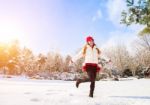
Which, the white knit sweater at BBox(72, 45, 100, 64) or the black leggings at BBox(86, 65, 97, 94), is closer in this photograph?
the black leggings at BBox(86, 65, 97, 94)

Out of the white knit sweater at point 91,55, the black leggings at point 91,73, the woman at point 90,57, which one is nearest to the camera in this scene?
the black leggings at point 91,73

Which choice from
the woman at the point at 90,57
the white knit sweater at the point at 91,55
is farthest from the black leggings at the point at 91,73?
the white knit sweater at the point at 91,55

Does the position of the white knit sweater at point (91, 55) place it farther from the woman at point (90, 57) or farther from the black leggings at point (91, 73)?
the black leggings at point (91, 73)

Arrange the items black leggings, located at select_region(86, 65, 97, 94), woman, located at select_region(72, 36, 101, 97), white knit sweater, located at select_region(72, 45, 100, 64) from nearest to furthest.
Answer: black leggings, located at select_region(86, 65, 97, 94)
woman, located at select_region(72, 36, 101, 97)
white knit sweater, located at select_region(72, 45, 100, 64)

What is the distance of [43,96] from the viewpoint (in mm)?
9219

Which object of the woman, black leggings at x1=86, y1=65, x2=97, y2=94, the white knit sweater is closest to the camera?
black leggings at x1=86, y1=65, x2=97, y2=94

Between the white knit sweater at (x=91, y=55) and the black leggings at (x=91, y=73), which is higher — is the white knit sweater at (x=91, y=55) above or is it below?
above

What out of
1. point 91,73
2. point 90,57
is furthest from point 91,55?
point 91,73

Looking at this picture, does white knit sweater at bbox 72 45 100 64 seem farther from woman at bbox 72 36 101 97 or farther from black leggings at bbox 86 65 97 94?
black leggings at bbox 86 65 97 94

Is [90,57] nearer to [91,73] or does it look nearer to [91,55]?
[91,55]

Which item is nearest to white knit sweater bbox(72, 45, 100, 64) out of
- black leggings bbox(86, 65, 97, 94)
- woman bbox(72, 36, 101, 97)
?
woman bbox(72, 36, 101, 97)

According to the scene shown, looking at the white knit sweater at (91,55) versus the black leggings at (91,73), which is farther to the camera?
the white knit sweater at (91,55)

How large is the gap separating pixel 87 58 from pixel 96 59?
31 cm

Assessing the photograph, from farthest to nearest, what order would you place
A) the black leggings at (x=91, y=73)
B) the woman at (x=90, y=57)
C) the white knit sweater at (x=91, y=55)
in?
the white knit sweater at (x=91, y=55)
the woman at (x=90, y=57)
the black leggings at (x=91, y=73)
